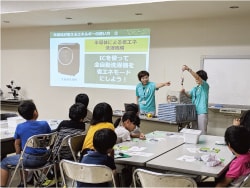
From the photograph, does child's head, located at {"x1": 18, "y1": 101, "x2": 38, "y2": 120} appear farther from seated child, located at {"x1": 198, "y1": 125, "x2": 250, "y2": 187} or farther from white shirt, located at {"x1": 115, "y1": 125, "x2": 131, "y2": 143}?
seated child, located at {"x1": 198, "y1": 125, "x2": 250, "y2": 187}

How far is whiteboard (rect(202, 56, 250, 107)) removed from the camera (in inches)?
204

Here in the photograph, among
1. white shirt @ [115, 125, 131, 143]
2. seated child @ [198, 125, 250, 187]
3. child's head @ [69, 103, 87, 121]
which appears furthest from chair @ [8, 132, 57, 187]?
seated child @ [198, 125, 250, 187]

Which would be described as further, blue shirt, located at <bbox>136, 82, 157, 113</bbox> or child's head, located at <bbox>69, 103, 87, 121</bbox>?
blue shirt, located at <bbox>136, 82, 157, 113</bbox>

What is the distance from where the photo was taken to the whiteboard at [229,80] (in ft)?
17.0

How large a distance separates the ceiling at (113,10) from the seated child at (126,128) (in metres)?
1.88

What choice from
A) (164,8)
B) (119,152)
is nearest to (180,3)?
(164,8)

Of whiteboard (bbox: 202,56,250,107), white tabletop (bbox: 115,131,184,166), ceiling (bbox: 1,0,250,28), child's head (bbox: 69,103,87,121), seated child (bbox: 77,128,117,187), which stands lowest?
white tabletop (bbox: 115,131,184,166)

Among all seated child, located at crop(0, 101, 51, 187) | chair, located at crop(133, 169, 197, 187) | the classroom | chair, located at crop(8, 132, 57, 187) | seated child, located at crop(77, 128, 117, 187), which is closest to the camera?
chair, located at crop(133, 169, 197, 187)

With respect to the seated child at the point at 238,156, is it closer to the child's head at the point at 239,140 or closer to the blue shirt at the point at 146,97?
the child's head at the point at 239,140

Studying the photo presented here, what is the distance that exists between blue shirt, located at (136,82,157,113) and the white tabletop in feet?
4.90

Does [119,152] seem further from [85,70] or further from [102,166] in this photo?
[85,70]

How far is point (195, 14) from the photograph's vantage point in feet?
17.0

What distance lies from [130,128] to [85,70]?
362 cm

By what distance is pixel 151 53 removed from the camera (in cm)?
604
